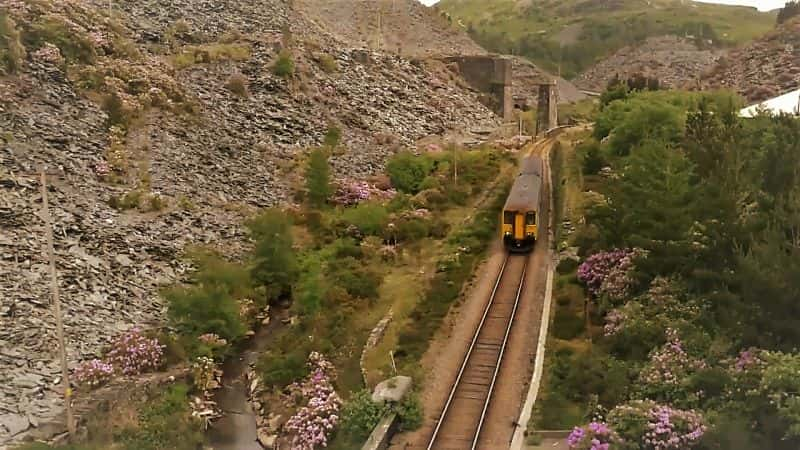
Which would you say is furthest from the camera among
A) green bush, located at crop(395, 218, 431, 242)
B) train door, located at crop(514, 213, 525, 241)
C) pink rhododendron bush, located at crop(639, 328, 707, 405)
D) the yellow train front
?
green bush, located at crop(395, 218, 431, 242)

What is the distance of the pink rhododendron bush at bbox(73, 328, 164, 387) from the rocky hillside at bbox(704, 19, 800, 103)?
49775 mm

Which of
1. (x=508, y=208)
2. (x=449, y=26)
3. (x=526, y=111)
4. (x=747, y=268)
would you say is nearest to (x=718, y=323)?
(x=747, y=268)

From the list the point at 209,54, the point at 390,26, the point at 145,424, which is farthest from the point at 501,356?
the point at 390,26

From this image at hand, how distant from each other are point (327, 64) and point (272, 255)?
1275 inches

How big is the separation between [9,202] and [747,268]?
26842 millimetres

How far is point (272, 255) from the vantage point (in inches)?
1265

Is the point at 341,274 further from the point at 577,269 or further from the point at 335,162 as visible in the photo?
the point at 335,162

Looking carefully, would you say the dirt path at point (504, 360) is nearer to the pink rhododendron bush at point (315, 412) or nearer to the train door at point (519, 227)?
the train door at point (519, 227)

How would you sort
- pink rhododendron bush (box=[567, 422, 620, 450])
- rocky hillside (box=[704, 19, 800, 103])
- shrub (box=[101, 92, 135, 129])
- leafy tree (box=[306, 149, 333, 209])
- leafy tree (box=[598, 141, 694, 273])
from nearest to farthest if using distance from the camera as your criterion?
pink rhododendron bush (box=[567, 422, 620, 450]) → leafy tree (box=[598, 141, 694, 273]) → shrub (box=[101, 92, 135, 129]) → leafy tree (box=[306, 149, 333, 209]) → rocky hillside (box=[704, 19, 800, 103])

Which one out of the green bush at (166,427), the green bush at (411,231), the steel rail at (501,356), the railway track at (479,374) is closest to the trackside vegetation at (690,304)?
the steel rail at (501,356)

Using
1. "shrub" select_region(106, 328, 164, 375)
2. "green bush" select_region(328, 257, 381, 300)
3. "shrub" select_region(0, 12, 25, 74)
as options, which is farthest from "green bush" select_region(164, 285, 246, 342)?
"shrub" select_region(0, 12, 25, 74)

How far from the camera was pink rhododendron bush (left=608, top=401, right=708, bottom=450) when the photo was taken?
52.3 feet

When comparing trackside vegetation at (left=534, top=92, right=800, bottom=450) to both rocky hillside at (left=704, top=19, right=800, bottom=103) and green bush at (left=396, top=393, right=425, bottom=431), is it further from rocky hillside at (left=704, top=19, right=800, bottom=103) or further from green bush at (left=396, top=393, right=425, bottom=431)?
rocky hillside at (left=704, top=19, right=800, bottom=103)

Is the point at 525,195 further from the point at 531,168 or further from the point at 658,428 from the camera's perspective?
the point at 658,428
